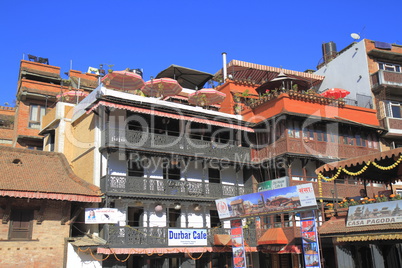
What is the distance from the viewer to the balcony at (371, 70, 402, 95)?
32.7 meters

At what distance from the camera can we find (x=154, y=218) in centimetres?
2553

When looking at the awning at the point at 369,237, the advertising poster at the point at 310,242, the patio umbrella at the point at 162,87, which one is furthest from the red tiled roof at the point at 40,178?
the awning at the point at 369,237

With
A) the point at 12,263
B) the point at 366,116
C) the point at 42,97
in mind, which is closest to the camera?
the point at 12,263

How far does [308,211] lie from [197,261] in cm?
943

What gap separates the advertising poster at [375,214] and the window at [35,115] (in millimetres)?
25122

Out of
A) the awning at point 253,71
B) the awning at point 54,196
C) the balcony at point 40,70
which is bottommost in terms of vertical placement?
the awning at point 54,196

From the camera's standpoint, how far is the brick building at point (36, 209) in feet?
69.3

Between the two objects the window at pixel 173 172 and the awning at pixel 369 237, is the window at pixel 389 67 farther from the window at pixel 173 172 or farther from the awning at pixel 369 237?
the awning at pixel 369 237

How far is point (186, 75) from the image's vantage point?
3581 cm

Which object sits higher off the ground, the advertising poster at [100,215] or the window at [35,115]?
the window at [35,115]

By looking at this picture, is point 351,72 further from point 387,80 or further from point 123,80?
point 123,80

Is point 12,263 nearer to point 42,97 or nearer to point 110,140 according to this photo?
point 110,140

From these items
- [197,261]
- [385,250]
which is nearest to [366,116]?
[385,250]

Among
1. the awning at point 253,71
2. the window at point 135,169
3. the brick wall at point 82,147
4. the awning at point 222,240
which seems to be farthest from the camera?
the awning at point 253,71
